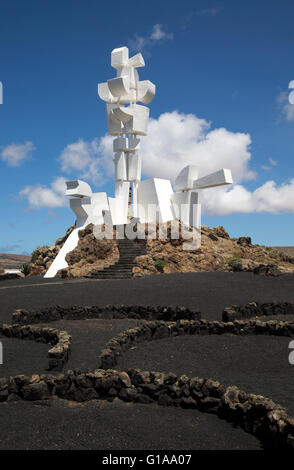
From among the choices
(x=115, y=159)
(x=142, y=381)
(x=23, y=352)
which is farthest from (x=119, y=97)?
(x=142, y=381)

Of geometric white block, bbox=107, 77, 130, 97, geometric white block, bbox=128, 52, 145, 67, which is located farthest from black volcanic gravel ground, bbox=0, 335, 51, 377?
geometric white block, bbox=128, 52, 145, 67

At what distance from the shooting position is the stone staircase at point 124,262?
19516mm

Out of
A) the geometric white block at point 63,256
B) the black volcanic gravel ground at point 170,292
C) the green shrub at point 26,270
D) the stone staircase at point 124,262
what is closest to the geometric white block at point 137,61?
the geometric white block at point 63,256

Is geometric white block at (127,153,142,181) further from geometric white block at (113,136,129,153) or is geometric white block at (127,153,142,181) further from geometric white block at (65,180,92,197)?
geometric white block at (65,180,92,197)

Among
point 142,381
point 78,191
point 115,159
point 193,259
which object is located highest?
point 115,159

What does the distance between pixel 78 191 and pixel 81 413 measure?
20728 mm

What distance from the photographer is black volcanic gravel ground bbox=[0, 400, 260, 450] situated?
4094mm

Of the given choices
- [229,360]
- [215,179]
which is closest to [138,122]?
[215,179]

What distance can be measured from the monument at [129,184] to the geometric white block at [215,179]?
86 cm

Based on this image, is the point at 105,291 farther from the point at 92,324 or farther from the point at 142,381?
the point at 142,381

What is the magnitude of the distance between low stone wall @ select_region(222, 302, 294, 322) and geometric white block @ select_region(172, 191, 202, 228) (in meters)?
13.1

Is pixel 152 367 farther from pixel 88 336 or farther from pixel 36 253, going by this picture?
pixel 36 253
